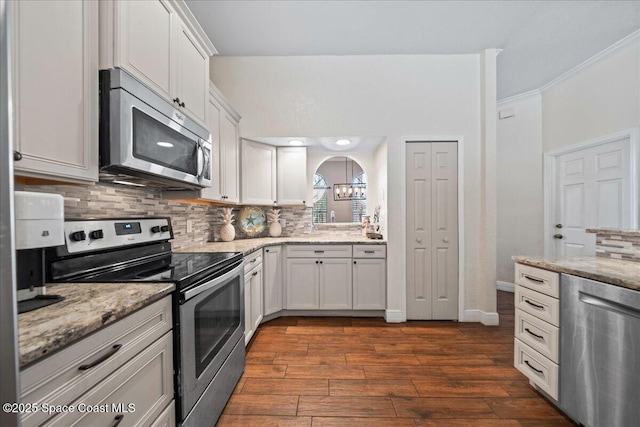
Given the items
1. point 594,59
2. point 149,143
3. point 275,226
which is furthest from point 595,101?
point 149,143

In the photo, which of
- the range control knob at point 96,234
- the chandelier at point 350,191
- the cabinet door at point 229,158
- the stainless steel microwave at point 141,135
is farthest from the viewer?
the chandelier at point 350,191

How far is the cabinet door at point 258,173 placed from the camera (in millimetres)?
3102

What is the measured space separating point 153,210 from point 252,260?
900 millimetres

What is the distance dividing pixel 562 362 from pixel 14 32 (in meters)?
2.77

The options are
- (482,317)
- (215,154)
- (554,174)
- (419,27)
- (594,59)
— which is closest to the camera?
(215,154)

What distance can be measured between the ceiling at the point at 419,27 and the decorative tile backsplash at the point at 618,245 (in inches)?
79.1

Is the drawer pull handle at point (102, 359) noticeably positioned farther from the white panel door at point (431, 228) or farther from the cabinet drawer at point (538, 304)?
the white panel door at point (431, 228)

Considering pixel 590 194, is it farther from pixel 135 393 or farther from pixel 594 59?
pixel 135 393

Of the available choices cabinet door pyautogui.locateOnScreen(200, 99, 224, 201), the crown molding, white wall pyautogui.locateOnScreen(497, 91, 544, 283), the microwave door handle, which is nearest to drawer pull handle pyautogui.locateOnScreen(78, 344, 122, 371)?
the microwave door handle

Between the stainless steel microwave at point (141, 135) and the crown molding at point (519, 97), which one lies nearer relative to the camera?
the stainless steel microwave at point (141, 135)

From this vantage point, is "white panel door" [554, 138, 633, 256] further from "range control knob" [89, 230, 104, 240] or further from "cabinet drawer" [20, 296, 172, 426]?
"range control knob" [89, 230, 104, 240]

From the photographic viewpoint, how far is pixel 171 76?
162cm

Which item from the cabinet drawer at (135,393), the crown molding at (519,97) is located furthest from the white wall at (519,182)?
the cabinet drawer at (135,393)

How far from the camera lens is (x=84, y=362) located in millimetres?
745
